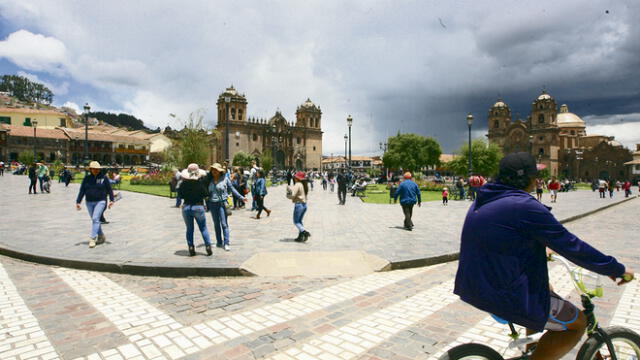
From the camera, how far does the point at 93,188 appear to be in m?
7.45

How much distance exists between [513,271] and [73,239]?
29.1 ft

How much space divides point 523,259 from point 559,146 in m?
98.4

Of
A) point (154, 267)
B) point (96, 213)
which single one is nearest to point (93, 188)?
point (96, 213)

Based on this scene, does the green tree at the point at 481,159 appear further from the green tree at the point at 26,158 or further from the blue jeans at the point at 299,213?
the green tree at the point at 26,158

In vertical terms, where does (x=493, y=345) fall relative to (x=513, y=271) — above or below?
below

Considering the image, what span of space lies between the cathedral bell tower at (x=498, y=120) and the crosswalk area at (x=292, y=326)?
94529 millimetres

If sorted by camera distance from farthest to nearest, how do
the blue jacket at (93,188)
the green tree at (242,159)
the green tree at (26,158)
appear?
the green tree at (242,159)
the green tree at (26,158)
the blue jacket at (93,188)

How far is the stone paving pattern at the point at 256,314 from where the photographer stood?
10.6ft

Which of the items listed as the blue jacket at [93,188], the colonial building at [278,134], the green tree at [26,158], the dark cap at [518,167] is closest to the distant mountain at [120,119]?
the colonial building at [278,134]

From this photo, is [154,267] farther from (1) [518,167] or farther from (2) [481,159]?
(2) [481,159]

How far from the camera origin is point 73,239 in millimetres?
7836

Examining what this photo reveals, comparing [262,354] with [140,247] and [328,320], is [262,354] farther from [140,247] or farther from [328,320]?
[140,247]

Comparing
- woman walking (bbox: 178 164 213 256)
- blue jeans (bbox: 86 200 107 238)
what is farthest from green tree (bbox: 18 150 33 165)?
woman walking (bbox: 178 164 213 256)

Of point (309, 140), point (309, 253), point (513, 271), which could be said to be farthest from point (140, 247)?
point (309, 140)
